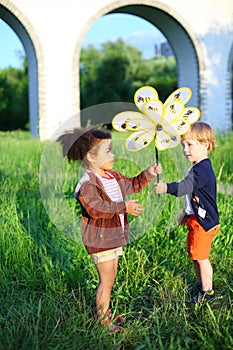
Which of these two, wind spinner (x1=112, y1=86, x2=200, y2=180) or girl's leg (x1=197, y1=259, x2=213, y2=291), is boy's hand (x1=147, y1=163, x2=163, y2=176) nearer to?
wind spinner (x1=112, y1=86, x2=200, y2=180)

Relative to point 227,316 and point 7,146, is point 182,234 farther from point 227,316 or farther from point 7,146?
point 7,146

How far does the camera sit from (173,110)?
230 cm

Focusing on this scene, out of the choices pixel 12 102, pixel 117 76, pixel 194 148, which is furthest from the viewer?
pixel 117 76

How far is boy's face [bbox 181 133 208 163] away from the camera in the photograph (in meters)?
2.49

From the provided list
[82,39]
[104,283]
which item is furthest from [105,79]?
[104,283]

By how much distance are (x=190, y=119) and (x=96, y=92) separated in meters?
17.0

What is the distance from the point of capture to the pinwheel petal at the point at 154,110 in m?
2.29

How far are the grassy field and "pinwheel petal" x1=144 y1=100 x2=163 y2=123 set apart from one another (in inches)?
16.8

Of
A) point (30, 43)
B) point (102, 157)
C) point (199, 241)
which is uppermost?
point (30, 43)

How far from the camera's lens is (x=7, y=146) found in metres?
5.61

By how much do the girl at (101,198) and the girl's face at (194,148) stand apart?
258mm

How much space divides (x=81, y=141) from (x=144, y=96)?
360 mm

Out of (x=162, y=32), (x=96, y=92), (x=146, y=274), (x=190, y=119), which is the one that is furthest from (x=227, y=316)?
(x=96, y=92)

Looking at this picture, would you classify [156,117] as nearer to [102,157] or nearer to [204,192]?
[102,157]
